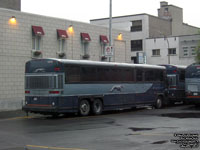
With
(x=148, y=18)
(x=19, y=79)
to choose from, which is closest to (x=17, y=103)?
(x=19, y=79)

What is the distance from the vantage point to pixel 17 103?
87.7ft

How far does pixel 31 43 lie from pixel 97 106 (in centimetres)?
854

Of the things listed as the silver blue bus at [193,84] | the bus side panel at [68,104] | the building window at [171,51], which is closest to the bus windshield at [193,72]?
the silver blue bus at [193,84]

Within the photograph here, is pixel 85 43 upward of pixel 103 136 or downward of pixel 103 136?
upward

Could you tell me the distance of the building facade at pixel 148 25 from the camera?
65.8 meters

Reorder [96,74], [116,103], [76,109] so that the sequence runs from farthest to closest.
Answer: [116,103], [96,74], [76,109]

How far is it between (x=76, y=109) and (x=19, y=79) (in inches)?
319

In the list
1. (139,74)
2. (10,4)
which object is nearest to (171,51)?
(10,4)

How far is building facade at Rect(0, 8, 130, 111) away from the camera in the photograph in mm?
26094

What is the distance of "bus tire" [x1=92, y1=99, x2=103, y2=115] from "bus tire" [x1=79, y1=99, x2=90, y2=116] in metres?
0.40

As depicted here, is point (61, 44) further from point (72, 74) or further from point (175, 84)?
point (72, 74)

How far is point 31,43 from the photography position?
27.9 metres

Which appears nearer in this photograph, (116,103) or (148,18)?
(116,103)

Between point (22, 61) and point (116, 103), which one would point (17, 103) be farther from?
point (116, 103)
